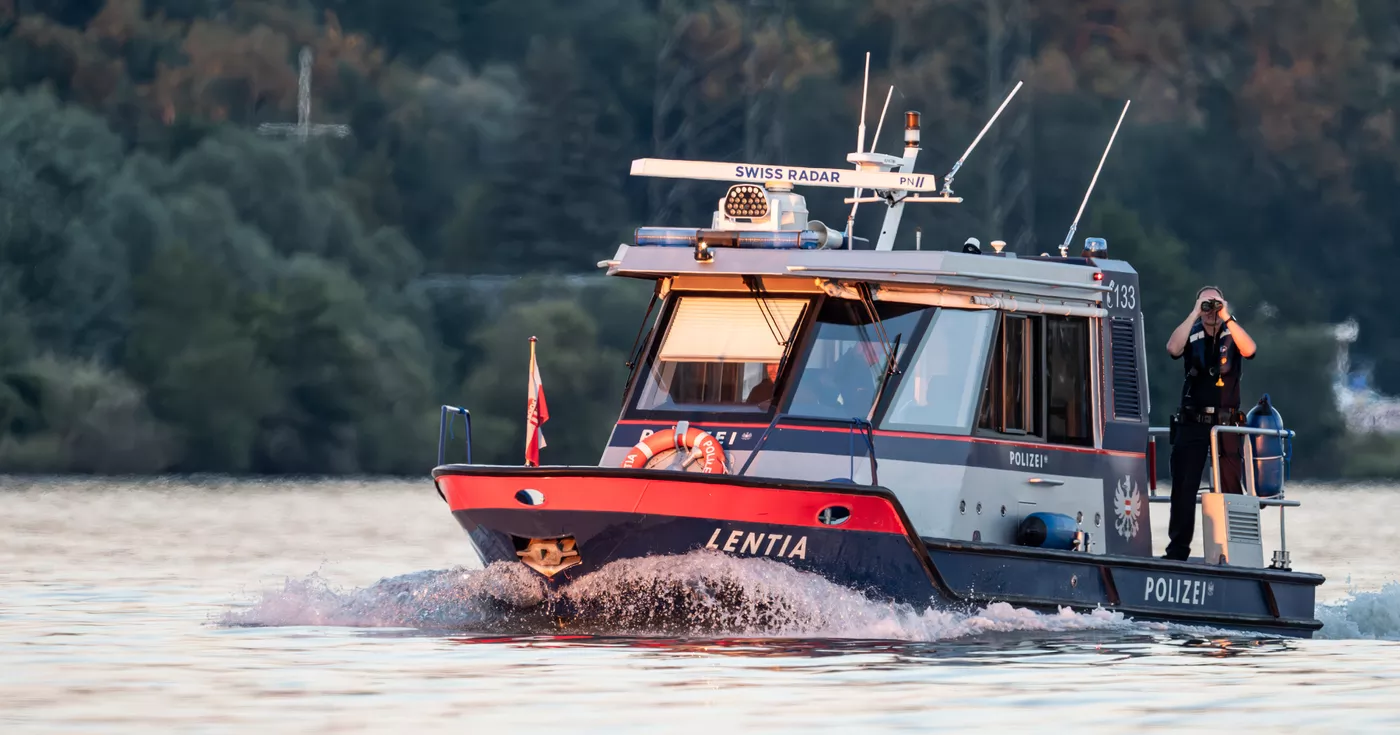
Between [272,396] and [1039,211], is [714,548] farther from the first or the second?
[1039,211]

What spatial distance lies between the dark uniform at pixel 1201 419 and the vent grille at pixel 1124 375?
0.33m

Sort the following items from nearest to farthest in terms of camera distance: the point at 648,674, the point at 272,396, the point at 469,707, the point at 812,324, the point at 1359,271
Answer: the point at 469,707 → the point at 648,674 → the point at 812,324 → the point at 272,396 → the point at 1359,271

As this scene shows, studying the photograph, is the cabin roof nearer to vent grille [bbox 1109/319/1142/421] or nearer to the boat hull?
vent grille [bbox 1109/319/1142/421]

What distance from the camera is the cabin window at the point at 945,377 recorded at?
1814 centimetres

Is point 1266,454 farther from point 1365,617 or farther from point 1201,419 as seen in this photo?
point 1365,617

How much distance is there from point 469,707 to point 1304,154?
60.8m

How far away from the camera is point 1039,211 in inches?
2756

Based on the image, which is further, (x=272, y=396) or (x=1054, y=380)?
(x=272, y=396)

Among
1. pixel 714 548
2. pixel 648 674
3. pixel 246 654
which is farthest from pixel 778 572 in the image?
pixel 246 654

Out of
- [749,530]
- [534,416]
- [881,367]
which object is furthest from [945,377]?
[534,416]

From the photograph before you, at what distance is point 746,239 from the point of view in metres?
18.5

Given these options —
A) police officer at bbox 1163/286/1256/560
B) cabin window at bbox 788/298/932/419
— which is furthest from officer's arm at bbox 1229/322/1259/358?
cabin window at bbox 788/298/932/419

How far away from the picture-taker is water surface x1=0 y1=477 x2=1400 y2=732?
14.3 m

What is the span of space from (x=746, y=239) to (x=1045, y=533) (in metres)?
2.58
